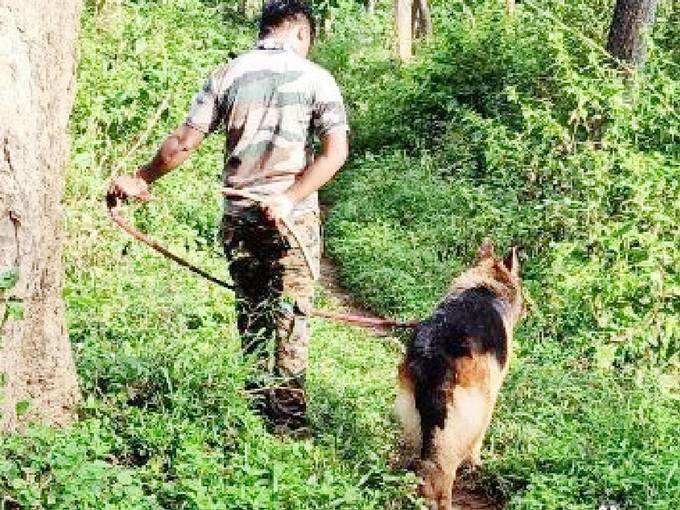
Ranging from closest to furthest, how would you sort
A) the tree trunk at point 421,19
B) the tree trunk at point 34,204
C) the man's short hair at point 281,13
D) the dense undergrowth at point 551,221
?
the tree trunk at point 34,204 → the man's short hair at point 281,13 → the dense undergrowth at point 551,221 → the tree trunk at point 421,19

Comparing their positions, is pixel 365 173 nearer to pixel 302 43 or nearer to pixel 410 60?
pixel 410 60

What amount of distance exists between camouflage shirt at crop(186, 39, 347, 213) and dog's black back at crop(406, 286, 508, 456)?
34.8 inches

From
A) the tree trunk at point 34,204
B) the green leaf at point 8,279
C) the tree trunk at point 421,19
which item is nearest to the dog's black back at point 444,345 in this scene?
the tree trunk at point 34,204

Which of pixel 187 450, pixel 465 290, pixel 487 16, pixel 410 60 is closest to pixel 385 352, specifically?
pixel 465 290

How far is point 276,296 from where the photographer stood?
4320 millimetres

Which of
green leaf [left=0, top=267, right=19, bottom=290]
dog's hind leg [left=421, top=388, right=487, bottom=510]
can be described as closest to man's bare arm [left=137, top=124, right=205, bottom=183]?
green leaf [left=0, top=267, right=19, bottom=290]

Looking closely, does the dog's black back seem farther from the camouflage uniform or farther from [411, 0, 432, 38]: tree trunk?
[411, 0, 432, 38]: tree trunk

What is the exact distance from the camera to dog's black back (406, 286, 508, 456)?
3.84 meters

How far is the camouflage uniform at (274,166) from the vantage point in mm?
4141

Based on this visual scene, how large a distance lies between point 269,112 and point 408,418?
1611mm

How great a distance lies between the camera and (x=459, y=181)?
10156 mm

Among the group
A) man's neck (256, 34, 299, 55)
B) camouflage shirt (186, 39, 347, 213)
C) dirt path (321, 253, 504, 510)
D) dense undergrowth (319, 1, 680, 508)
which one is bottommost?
dirt path (321, 253, 504, 510)

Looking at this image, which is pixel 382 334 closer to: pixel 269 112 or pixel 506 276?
pixel 506 276

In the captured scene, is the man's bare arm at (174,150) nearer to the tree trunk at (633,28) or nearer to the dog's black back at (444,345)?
the dog's black back at (444,345)
